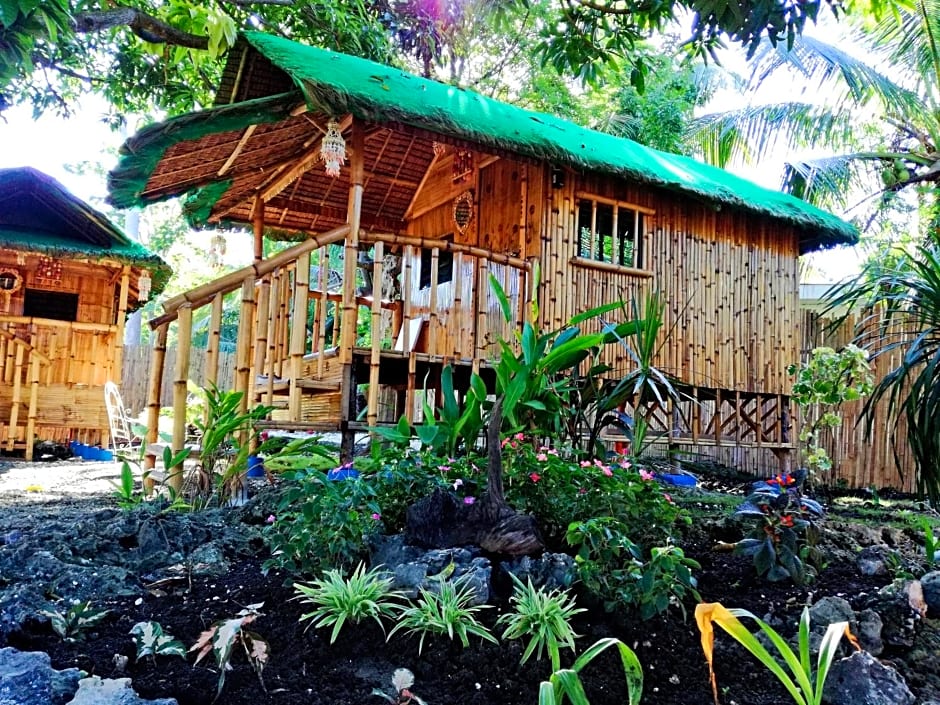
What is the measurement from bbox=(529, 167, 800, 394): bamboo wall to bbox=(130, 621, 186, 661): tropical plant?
210 inches

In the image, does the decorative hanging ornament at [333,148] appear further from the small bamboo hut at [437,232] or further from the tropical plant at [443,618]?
the tropical plant at [443,618]

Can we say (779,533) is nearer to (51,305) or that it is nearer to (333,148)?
Answer: (333,148)

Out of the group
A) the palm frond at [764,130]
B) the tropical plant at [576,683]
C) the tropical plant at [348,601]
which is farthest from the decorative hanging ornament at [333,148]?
the palm frond at [764,130]

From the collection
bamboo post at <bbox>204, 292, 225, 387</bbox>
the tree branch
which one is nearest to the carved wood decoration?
the tree branch

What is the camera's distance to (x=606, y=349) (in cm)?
813

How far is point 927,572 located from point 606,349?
14.4 feet

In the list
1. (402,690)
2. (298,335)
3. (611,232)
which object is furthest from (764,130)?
(402,690)

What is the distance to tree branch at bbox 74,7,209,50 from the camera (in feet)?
20.5

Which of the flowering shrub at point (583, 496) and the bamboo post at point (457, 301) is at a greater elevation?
the bamboo post at point (457, 301)

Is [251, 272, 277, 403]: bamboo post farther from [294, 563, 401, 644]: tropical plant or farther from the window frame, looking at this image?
[294, 563, 401, 644]: tropical plant

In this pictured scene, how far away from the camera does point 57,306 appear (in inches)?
518

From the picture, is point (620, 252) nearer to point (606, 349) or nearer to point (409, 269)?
point (606, 349)

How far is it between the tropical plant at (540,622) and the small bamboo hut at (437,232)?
2284mm

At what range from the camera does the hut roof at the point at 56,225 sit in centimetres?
1166
